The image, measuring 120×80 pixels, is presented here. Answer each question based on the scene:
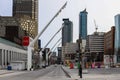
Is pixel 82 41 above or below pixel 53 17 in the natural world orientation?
below

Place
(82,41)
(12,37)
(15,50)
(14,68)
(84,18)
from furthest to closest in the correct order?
(12,37) → (15,50) → (84,18) → (14,68) → (82,41)

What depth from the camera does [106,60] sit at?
4975 inches

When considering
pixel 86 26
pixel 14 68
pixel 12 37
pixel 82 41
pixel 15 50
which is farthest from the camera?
pixel 12 37

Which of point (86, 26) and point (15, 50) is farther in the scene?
point (15, 50)

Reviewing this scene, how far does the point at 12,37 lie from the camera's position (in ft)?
647

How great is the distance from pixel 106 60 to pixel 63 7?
22.6 m

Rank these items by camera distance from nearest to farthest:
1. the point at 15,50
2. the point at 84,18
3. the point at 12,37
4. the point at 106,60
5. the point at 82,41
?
the point at 82,41 → the point at 106,60 → the point at 84,18 → the point at 15,50 → the point at 12,37

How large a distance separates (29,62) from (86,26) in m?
27.0

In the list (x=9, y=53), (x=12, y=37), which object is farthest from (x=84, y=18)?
(x=12, y=37)

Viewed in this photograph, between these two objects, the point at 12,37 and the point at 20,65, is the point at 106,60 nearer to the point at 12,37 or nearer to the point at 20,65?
the point at 20,65

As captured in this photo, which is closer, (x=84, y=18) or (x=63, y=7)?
(x=63, y=7)

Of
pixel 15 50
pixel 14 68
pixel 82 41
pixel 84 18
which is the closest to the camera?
pixel 82 41

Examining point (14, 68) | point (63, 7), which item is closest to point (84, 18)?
point (63, 7)

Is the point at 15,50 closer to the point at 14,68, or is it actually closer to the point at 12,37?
the point at 12,37
